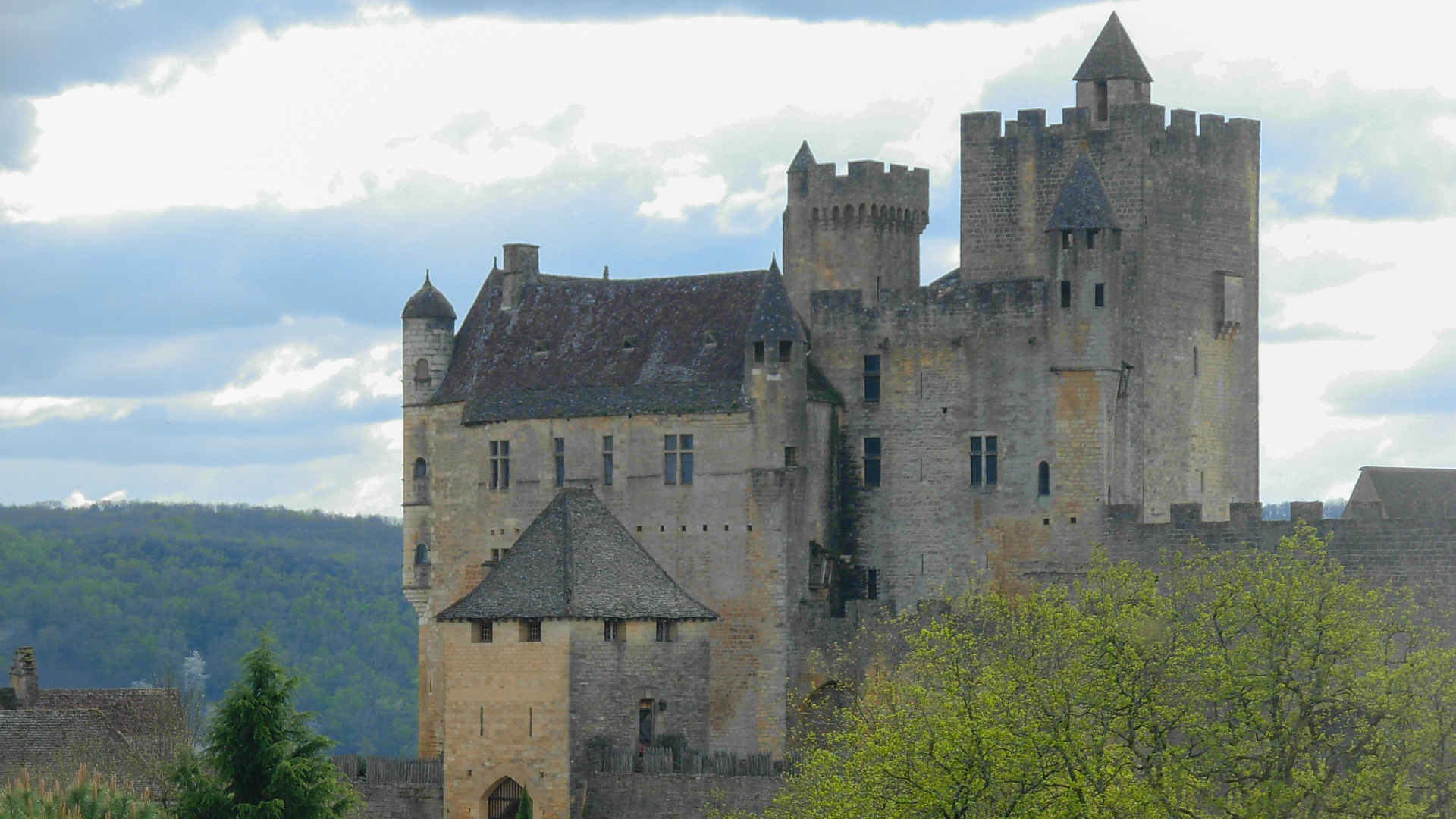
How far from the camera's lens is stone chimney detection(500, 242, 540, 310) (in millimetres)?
81125

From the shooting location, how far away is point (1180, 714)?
2208 inches

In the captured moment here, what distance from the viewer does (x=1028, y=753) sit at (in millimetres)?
52156

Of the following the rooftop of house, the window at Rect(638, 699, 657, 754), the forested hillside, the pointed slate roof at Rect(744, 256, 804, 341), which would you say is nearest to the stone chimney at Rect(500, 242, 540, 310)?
the rooftop of house

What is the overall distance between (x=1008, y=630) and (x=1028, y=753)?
1550 cm

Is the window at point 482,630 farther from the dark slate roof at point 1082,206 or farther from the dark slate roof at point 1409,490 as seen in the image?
the dark slate roof at point 1409,490

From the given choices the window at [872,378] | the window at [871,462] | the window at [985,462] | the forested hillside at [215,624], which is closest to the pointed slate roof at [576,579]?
the window at [871,462]

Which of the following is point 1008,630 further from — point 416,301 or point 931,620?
point 416,301

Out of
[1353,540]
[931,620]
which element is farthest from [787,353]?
[1353,540]

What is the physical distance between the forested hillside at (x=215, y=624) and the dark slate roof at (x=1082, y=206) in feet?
283

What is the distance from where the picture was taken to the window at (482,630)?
6919cm

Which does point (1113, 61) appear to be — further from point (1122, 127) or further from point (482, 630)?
point (482, 630)

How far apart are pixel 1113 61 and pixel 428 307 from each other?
22.0 m

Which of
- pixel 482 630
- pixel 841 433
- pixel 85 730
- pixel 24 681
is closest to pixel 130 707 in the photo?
pixel 85 730

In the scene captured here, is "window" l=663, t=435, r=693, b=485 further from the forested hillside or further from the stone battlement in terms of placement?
the forested hillside
